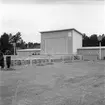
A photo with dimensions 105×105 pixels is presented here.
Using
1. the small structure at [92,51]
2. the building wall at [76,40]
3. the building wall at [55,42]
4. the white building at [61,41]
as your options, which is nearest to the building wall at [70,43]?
the white building at [61,41]

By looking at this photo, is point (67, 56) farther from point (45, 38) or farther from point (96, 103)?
point (96, 103)

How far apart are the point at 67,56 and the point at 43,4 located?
2451 cm

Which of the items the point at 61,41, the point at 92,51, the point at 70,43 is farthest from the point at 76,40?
the point at 92,51

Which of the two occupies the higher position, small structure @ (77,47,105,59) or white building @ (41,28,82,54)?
white building @ (41,28,82,54)

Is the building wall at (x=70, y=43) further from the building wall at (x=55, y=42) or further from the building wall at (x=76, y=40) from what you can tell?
the building wall at (x=55, y=42)

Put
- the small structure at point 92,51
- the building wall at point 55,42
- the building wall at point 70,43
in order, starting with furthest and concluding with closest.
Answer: the building wall at point 55,42 < the building wall at point 70,43 < the small structure at point 92,51

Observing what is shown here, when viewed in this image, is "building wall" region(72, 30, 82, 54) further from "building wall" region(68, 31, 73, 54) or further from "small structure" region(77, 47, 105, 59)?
"small structure" region(77, 47, 105, 59)

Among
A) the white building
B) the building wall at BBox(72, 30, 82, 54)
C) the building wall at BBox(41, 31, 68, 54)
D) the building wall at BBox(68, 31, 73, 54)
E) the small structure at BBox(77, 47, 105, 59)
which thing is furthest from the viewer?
the building wall at BBox(41, 31, 68, 54)

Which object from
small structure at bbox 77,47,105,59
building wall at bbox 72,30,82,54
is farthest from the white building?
small structure at bbox 77,47,105,59

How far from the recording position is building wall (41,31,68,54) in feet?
96.6

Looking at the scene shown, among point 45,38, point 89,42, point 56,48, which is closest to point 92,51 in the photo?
point 56,48

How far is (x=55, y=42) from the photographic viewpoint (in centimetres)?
3080

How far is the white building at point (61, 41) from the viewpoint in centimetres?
2867

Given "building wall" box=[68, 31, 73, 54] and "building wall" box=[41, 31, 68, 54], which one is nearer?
"building wall" box=[68, 31, 73, 54]
